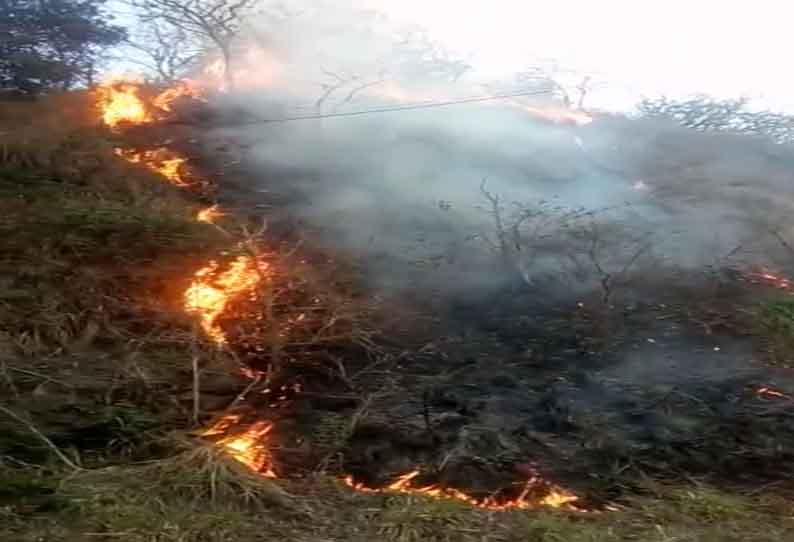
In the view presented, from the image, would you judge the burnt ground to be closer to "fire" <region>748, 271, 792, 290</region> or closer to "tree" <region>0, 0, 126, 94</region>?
"fire" <region>748, 271, 792, 290</region>

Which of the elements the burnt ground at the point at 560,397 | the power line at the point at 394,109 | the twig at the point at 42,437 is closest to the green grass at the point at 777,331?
the burnt ground at the point at 560,397

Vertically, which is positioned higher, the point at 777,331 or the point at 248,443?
the point at 248,443

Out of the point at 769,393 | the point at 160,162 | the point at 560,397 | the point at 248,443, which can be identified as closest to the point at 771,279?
the point at 769,393

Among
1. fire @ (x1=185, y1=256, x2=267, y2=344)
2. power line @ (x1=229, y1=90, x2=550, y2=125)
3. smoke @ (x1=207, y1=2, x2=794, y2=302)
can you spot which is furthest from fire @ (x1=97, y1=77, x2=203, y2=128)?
fire @ (x1=185, y1=256, x2=267, y2=344)

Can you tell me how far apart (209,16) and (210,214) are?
779 cm

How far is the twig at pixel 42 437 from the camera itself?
467cm

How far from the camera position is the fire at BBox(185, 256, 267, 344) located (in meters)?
6.89

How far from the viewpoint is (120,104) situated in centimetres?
1388

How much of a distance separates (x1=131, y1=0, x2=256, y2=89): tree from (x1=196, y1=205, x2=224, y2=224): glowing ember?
7315 mm

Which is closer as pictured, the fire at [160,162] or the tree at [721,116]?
the fire at [160,162]

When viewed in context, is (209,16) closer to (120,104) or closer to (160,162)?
(120,104)

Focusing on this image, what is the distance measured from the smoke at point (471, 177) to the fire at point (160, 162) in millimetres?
994

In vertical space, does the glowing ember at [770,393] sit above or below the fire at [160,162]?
below

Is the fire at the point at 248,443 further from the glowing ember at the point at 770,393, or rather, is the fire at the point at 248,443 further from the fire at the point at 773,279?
the fire at the point at 773,279
